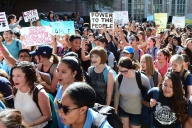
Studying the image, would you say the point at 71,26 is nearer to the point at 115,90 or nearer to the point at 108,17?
the point at 108,17

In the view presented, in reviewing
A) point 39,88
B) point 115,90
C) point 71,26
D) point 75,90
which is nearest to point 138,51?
point 71,26

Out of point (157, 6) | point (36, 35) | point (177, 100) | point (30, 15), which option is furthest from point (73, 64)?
point (157, 6)

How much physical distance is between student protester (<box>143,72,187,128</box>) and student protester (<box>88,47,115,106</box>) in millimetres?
753

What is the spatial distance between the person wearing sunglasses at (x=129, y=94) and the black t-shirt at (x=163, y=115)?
0.51 m

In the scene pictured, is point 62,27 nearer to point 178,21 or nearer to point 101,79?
point 101,79

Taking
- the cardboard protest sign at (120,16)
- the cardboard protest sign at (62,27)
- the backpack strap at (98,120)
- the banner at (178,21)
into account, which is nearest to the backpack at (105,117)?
the backpack strap at (98,120)

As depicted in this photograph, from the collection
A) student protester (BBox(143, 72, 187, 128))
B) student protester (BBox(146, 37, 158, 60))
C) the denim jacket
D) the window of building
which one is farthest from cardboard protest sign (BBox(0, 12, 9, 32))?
the window of building

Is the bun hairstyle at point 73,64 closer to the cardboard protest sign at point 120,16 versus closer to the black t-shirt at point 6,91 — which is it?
the black t-shirt at point 6,91

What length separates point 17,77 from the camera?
113 inches

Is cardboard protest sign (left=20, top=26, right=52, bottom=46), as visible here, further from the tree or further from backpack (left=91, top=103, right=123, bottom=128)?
the tree

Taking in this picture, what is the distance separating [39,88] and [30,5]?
23414mm

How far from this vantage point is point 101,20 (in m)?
6.86

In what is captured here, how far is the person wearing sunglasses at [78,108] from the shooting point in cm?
195

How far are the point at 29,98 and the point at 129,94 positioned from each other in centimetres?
146
